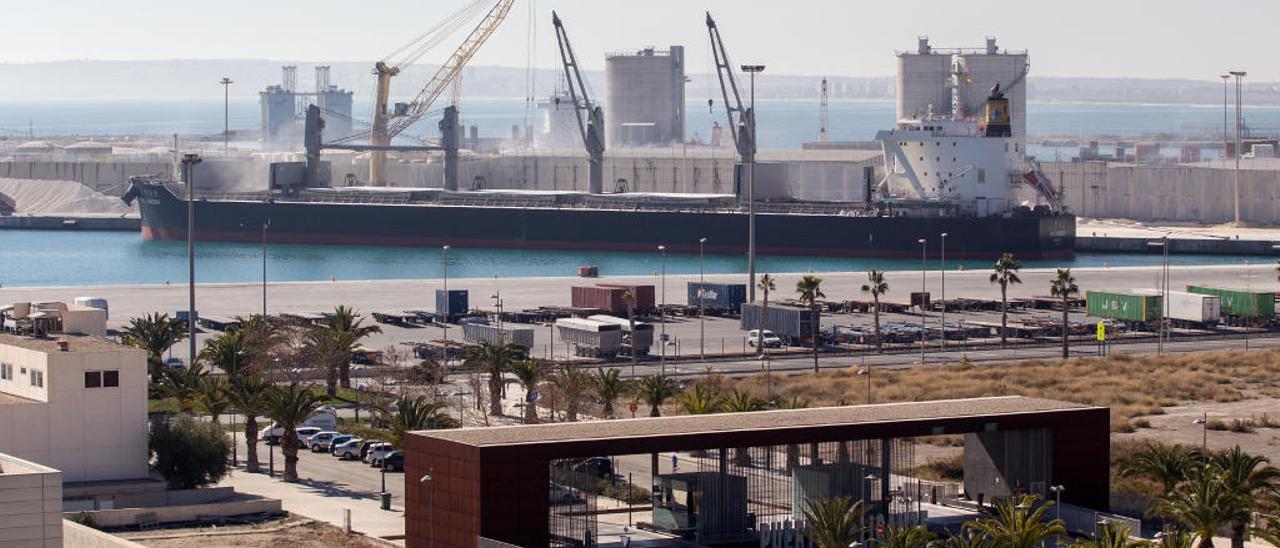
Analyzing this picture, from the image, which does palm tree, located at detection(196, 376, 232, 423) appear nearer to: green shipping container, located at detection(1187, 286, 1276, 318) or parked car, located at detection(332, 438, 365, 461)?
parked car, located at detection(332, 438, 365, 461)

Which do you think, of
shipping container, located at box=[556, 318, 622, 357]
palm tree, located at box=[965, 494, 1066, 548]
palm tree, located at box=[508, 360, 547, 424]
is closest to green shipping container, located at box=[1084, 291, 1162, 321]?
shipping container, located at box=[556, 318, 622, 357]

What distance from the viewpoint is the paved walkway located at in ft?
106

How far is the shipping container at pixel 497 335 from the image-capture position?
5600cm

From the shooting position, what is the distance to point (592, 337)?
186ft

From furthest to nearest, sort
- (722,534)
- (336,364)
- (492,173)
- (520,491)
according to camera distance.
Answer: (492,173) < (336,364) < (722,534) < (520,491)

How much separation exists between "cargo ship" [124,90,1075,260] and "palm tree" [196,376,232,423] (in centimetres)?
6876

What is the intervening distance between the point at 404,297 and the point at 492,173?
69.7m

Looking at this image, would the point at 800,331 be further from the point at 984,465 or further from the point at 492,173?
the point at 492,173

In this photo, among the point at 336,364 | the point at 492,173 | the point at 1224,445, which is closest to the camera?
the point at 1224,445

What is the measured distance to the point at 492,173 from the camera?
142m

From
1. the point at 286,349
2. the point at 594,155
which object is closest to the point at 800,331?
the point at 286,349

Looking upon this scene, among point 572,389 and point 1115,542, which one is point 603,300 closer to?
point 572,389

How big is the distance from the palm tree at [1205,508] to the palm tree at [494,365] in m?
18.1

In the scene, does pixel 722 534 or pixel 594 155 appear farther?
pixel 594 155
